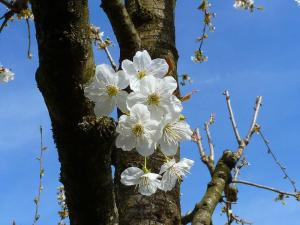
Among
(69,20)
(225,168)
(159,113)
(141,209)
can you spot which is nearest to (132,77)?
(159,113)

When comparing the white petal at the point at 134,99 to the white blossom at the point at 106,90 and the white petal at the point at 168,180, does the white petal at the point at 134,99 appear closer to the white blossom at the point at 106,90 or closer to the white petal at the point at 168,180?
the white blossom at the point at 106,90

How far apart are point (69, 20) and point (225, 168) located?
1887mm

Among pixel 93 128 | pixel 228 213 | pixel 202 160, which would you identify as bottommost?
pixel 93 128

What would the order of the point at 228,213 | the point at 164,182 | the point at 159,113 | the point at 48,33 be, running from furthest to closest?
the point at 228,213 → the point at 164,182 → the point at 159,113 → the point at 48,33

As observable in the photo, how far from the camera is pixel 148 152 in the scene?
116 centimetres

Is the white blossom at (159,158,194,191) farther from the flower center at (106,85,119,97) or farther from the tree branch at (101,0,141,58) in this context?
the tree branch at (101,0,141,58)

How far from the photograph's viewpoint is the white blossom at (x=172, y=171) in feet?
4.47

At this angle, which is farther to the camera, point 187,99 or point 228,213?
point 228,213

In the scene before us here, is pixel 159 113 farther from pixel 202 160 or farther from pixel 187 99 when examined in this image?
pixel 202 160

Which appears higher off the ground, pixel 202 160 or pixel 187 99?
pixel 202 160

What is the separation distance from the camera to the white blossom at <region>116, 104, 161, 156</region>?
107cm

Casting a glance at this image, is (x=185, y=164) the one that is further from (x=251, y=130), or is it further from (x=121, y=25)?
(x=251, y=130)

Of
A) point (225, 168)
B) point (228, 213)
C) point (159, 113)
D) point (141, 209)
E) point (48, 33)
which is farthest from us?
point (228, 213)

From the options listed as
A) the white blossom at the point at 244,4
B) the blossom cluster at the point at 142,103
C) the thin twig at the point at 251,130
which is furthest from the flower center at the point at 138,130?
the white blossom at the point at 244,4
